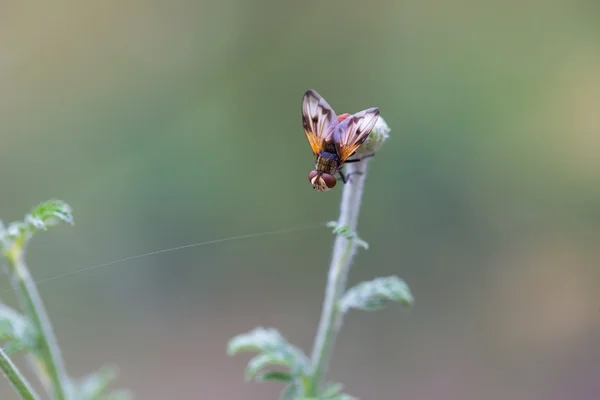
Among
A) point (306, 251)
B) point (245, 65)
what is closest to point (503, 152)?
point (306, 251)

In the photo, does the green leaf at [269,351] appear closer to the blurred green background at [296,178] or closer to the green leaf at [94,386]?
the green leaf at [94,386]

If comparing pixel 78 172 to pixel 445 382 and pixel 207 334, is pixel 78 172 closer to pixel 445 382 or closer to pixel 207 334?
pixel 207 334

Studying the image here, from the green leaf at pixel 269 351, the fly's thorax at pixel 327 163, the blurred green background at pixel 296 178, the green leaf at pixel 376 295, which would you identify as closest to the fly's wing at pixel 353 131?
the fly's thorax at pixel 327 163

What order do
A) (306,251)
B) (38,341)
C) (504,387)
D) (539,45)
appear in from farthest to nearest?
(306,251) → (539,45) → (504,387) → (38,341)

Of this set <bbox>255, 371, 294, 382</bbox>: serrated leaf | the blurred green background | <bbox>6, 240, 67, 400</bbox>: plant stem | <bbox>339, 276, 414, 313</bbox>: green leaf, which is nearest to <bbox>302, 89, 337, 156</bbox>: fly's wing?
<bbox>339, 276, 414, 313</bbox>: green leaf

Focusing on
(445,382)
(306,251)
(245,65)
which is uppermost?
(245,65)
